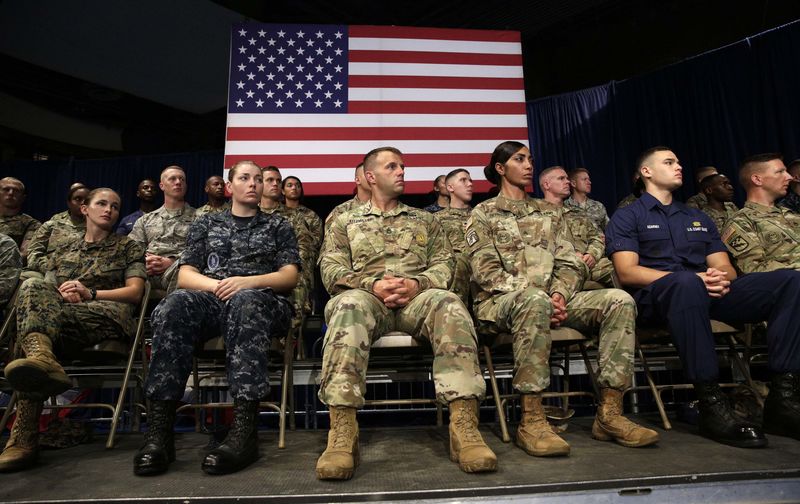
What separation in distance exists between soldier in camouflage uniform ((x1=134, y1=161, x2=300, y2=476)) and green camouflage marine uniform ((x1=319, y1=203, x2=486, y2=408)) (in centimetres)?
27

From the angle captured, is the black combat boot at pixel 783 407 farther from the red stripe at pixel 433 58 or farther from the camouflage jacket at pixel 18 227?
the camouflage jacket at pixel 18 227

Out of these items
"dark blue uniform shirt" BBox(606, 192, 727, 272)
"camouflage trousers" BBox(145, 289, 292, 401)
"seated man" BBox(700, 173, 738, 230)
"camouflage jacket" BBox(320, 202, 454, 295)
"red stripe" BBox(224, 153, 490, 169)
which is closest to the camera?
"camouflage trousers" BBox(145, 289, 292, 401)

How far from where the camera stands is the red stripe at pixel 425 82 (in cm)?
580

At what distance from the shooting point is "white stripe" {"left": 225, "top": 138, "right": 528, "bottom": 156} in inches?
215

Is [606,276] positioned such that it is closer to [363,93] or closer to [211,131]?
[363,93]

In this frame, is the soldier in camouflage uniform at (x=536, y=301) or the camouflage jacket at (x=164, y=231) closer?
the soldier in camouflage uniform at (x=536, y=301)

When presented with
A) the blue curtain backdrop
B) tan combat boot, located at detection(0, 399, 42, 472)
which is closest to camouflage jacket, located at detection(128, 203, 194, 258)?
the blue curtain backdrop

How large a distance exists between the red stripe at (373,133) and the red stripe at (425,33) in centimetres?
109

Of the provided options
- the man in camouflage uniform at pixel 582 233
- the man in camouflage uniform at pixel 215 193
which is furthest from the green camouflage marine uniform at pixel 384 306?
the man in camouflage uniform at pixel 215 193

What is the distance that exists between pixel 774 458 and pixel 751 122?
496 centimetres

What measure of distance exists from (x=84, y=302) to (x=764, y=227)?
389 cm

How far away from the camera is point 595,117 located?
6852mm

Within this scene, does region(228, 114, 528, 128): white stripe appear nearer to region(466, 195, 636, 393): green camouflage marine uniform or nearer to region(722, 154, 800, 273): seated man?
region(722, 154, 800, 273): seated man

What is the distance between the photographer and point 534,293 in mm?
2363
